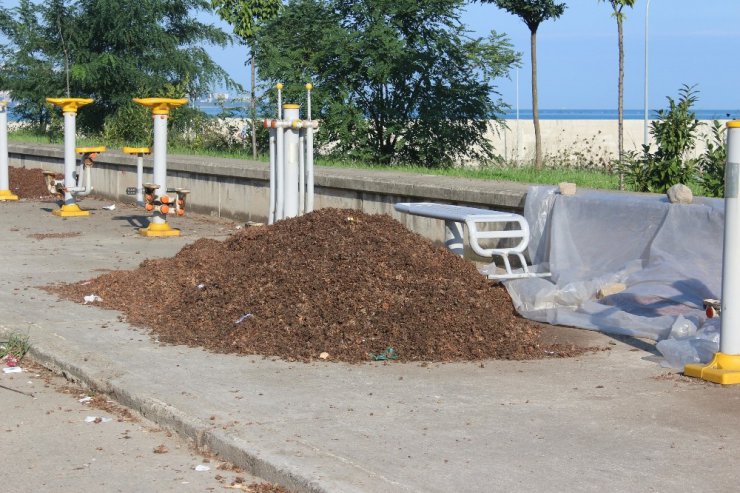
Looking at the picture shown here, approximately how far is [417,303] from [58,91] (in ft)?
82.1

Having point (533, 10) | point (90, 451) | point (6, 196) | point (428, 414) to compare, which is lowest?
point (90, 451)

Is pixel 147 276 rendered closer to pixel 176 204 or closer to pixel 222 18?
pixel 176 204

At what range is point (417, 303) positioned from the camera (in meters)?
7.97

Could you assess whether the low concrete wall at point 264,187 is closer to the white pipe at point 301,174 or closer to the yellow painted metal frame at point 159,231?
the white pipe at point 301,174

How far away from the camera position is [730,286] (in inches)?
267

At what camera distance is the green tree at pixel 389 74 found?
21.0 m

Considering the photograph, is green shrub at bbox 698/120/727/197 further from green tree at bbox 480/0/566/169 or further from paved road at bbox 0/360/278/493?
green tree at bbox 480/0/566/169

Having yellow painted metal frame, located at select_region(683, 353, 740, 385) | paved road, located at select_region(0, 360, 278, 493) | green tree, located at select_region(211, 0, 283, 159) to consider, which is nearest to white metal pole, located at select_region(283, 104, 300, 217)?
paved road, located at select_region(0, 360, 278, 493)

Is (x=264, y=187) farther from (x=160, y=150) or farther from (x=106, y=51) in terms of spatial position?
(x=106, y=51)

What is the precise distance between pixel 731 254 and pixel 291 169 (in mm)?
6559

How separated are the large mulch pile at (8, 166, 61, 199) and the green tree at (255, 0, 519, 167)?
16.4 ft

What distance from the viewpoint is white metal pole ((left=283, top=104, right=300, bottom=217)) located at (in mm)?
12469

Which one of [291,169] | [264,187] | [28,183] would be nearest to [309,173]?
[291,169]

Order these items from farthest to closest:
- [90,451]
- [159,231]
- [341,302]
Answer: [159,231]
[341,302]
[90,451]
